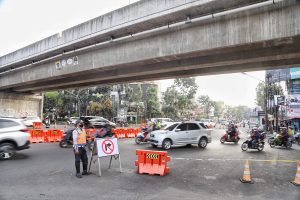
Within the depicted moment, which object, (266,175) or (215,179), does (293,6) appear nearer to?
(266,175)

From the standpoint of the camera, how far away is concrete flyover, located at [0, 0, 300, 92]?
890cm

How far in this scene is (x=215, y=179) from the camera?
309 inches

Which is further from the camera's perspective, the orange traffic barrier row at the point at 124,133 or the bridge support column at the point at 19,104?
the bridge support column at the point at 19,104

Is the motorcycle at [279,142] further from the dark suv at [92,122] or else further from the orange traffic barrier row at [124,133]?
the dark suv at [92,122]

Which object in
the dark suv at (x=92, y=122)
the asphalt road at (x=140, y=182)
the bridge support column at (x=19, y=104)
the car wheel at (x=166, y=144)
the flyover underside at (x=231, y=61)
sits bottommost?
the asphalt road at (x=140, y=182)

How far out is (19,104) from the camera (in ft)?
102

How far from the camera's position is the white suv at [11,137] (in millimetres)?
10141

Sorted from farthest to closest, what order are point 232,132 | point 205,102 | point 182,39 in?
point 205,102 → point 232,132 → point 182,39

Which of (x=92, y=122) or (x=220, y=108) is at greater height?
(x=220, y=108)

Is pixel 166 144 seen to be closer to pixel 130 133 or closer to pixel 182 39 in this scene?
pixel 182 39

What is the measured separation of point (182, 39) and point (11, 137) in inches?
351

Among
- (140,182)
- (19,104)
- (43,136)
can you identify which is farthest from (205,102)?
(140,182)

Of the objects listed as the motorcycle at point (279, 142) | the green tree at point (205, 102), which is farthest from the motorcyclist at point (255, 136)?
the green tree at point (205, 102)

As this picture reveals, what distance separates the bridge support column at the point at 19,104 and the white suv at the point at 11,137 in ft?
69.5
